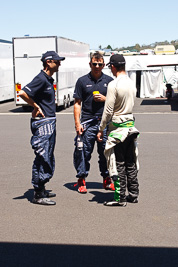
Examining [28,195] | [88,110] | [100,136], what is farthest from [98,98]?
[28,195]

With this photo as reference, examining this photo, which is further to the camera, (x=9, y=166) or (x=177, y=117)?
(x=177, y=117)

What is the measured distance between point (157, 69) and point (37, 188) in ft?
83.1

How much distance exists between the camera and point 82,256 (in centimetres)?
423

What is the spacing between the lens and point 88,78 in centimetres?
650

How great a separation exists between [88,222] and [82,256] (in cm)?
102

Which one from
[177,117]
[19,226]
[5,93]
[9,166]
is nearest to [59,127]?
[177,117]

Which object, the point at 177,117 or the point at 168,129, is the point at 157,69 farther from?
the point at 168,129

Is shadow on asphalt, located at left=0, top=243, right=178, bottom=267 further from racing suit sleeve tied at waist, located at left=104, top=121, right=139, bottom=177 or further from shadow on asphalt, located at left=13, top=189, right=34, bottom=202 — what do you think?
shadow on asphalt, located at left=13, top=189, right=34, bottom=202

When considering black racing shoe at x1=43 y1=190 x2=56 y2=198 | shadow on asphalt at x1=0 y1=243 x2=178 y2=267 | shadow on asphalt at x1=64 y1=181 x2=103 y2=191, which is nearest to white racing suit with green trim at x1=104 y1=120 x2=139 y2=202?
black racing shoe at x1=43 y1=190 x2=56 y2=198

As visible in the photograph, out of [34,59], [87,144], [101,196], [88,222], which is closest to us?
[88,222]

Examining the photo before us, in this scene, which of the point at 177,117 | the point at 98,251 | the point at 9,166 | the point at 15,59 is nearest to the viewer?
the point at 98,251

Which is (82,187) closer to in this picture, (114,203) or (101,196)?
(101,196)

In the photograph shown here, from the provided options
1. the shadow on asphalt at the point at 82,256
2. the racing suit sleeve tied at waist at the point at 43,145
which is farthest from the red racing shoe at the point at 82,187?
the shadow on asphalt at the point at 82,256

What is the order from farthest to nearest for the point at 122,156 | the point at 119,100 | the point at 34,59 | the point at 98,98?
the point at 34,59 < the point at 98,98 < the point at 122,156 < the point at 119,100
